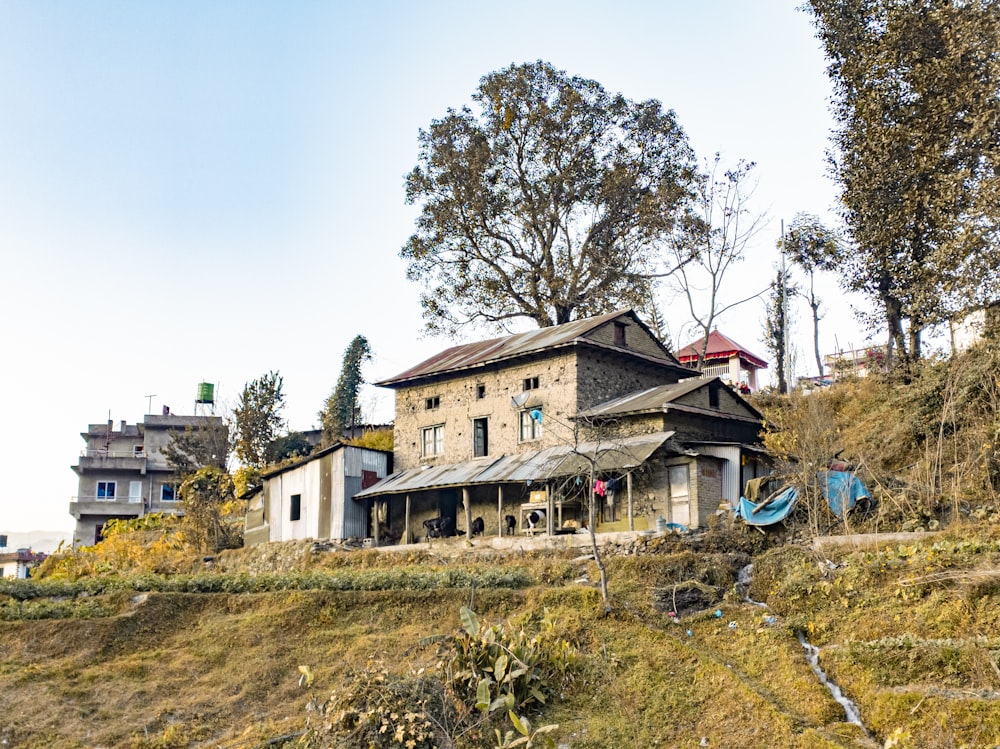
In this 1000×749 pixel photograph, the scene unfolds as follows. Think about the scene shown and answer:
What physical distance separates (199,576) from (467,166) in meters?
21.8

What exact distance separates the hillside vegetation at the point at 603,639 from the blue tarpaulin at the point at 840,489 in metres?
0.40

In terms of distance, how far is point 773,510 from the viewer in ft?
73.6

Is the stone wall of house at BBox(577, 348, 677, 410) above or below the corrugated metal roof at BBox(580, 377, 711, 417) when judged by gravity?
above

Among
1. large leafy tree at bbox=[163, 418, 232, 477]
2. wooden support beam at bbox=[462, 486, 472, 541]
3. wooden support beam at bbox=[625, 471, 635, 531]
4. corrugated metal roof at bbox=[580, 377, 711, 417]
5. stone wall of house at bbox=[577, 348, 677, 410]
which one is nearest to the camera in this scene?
wooden support beam at bbox=[625, 471, 635, 531]

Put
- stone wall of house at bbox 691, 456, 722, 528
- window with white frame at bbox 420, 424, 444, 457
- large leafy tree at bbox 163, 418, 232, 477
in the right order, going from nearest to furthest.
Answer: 1. stone wall of house at bbox 691, 456, 722, 528
2. window with white frame at bbox 420, 424, 444, 457
3. large leafy tree at bbox 163, 418, 232, 477

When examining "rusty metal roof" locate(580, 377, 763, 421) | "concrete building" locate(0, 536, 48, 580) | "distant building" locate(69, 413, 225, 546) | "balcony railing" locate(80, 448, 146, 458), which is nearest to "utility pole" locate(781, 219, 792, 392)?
"rusty metal roof" locate(580, 377, 763, 421)

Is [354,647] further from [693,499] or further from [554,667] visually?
[693,499]

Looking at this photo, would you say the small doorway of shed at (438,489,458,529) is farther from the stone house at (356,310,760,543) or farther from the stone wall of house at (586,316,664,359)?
the stone wall of house at (586,316,664,359)

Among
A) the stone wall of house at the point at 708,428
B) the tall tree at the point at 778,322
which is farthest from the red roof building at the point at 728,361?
the stone wall of house at the point at 708,428

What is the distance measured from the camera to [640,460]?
24844 millimetres

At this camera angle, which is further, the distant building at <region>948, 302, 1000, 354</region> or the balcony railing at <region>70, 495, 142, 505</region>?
the balcony railing at <region>70, 495, 142, 505</region>

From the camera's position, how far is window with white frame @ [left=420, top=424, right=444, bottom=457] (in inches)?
1315

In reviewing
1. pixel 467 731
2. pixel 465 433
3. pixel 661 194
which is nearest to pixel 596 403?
pixel 465 433

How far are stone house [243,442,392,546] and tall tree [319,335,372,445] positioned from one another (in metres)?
10.6
